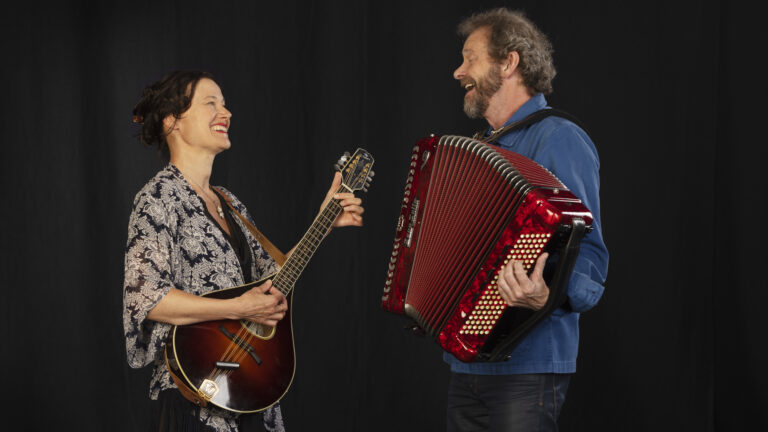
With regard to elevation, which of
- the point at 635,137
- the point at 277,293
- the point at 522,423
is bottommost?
the point at 522,423

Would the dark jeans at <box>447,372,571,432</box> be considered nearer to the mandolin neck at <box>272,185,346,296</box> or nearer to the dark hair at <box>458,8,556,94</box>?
the mandolin neck at <box>272,185,346,296</box>

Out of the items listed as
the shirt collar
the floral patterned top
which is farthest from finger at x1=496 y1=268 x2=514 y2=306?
the floral patterned top

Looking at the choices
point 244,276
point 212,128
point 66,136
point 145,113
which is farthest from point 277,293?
point 66,136

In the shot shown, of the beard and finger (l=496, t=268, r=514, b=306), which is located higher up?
the beard

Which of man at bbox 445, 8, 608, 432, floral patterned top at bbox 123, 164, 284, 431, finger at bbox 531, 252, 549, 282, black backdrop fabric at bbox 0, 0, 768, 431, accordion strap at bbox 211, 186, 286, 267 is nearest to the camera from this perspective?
finger at bbox 531, 252, 549, 282

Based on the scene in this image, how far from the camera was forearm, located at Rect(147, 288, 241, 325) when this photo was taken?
6.41ft

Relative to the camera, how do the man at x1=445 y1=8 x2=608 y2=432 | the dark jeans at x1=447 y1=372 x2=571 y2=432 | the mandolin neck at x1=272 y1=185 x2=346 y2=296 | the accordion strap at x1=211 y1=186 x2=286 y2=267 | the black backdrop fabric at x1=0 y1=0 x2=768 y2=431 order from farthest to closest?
the black backdrop fabric at x1=0 y1=0 x2=768 y2=431 < the accordion strap at x1=211 y1=186 x2=286 y2=267 < the mandolin neck at x1=272 y1=185 x2=346 y2=296 < the dark jeans at x1=447 y1=372 x2=571 y2=432 < the man at x1=445 y1=8 x2=608 y2=432

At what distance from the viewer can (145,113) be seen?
2.26m

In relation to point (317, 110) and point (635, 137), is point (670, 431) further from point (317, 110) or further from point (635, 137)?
point (317, 110)

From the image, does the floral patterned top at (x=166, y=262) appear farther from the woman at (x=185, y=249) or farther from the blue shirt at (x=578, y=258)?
the blue shirt at (x=578, y=258)

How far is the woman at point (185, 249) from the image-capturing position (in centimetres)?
198

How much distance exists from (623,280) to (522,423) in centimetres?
150

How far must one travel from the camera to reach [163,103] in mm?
2236

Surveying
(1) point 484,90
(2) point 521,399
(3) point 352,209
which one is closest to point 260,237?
(3) point 352,209
